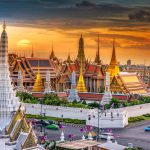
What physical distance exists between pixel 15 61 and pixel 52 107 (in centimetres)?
1987

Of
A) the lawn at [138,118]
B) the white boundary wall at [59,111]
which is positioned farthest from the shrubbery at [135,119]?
the white boundary wall at [59,111]

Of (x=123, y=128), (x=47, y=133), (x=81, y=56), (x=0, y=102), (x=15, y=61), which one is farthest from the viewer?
(x=81, y=56)

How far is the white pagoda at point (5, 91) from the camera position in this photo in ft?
75.8

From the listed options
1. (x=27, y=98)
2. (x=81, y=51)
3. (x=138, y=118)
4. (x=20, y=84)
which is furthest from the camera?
(x=81, y=51)

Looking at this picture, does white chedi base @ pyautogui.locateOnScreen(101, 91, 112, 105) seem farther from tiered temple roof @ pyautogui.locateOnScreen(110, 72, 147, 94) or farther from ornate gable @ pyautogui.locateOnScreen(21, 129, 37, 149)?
ornate gable @ pyautogui.locateOnScreen(21, 129, 37, 149)

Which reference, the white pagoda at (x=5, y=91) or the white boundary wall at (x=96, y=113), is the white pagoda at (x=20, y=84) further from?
the white pagoda at (x=5, y=91)

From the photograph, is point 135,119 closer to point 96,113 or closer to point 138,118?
point 138,118

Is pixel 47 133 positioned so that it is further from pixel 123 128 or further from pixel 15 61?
pixel 15 61

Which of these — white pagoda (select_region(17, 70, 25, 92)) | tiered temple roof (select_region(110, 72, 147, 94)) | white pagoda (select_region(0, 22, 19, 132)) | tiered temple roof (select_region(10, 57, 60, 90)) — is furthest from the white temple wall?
tiered temple roof (select_region(10, 57, 60, 90))

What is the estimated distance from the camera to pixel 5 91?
23594mm

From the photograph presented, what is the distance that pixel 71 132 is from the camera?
28203mm

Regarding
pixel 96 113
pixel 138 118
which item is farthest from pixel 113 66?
pixel 96 113

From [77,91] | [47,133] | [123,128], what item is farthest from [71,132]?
[77,91]

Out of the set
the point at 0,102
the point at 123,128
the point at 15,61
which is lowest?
the point at 123,128
